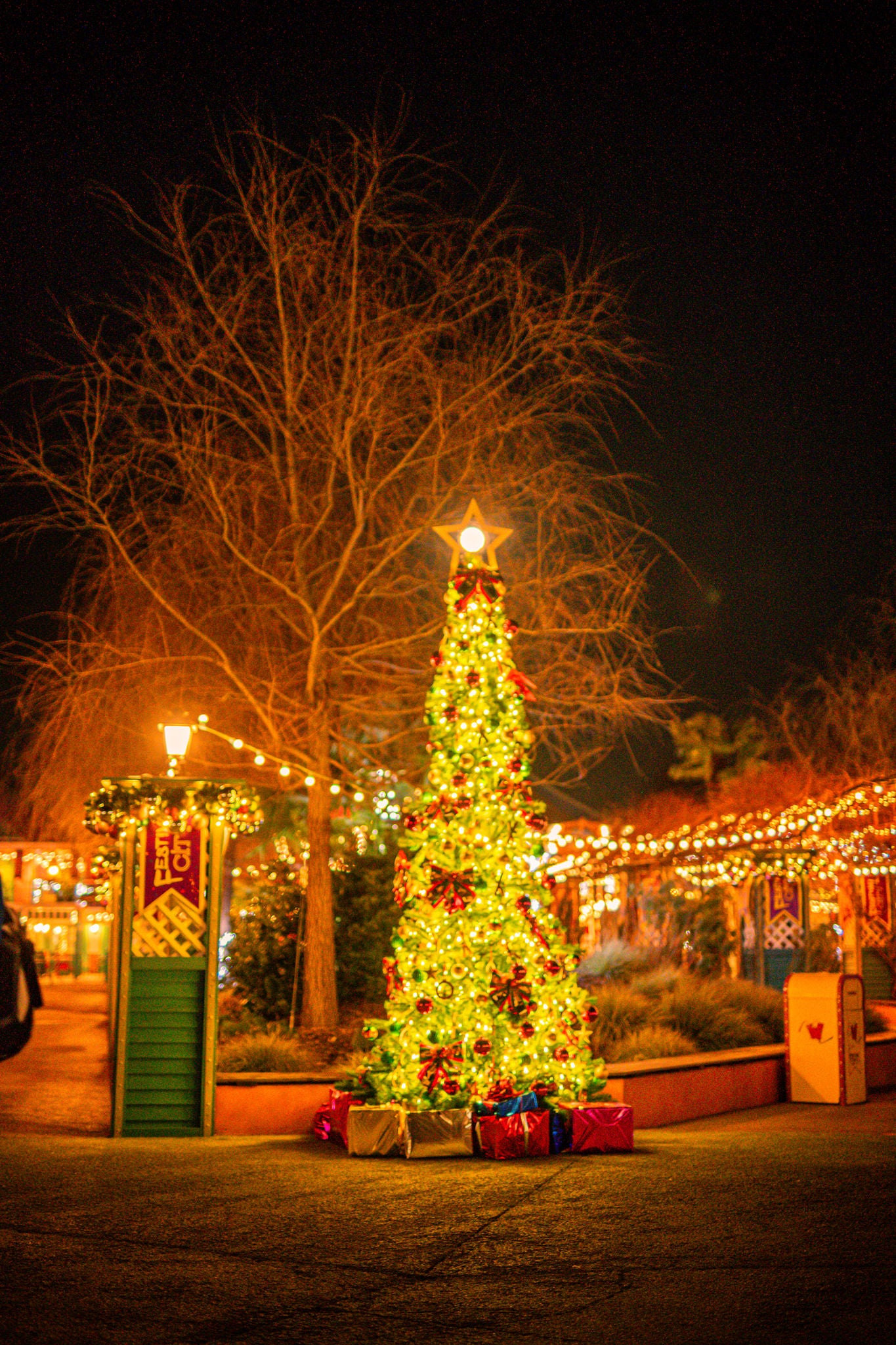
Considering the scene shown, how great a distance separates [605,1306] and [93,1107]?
7273mm

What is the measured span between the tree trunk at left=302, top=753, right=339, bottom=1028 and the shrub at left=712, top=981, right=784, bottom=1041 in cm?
405

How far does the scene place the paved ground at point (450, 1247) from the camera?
161 inches

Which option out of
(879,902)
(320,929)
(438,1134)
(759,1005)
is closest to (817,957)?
(879,902)

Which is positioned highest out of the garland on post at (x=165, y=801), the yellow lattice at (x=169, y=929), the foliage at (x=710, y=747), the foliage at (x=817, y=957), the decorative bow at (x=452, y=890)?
the foliage at (x=710, y=747)

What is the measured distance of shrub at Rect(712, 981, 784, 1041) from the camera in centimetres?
1322

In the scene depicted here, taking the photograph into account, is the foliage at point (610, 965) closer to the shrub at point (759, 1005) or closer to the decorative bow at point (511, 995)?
the shrub at point (759, 1005)

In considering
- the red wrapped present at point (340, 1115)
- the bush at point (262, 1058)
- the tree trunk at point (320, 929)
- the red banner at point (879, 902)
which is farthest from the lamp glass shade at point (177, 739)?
the red banner at point (879, 902)

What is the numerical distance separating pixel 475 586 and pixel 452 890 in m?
2.09

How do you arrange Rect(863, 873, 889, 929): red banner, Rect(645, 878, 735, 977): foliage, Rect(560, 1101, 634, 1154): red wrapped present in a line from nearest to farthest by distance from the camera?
Rect(560, 1101, 634, 1154): red wrapped present → Rect(645, 878, 735, 977): foliage → Rect(863, 873, 889, 929): red banner

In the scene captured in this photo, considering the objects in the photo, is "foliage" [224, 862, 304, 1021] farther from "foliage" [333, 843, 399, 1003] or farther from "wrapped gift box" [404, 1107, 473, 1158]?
"wrapped gift box" [404, 1107, 473, 1158]

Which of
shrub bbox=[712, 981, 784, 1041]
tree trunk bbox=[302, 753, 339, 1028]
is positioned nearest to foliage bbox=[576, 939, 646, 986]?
shrub bbox=[712, 981, 784, 1041]

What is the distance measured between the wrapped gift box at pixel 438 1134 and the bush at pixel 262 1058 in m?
2.86

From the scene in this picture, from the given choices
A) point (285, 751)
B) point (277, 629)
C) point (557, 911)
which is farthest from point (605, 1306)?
point (557, 911)

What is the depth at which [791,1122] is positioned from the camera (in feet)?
33.5
